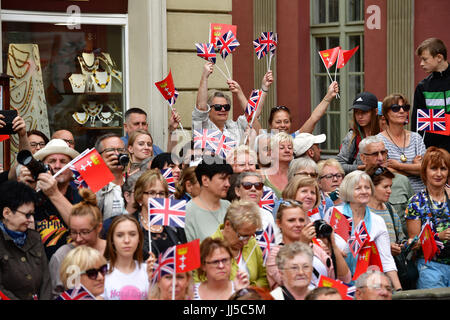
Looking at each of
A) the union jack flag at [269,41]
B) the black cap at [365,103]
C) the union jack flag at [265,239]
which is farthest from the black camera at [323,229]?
the union jack flag at [269,41]

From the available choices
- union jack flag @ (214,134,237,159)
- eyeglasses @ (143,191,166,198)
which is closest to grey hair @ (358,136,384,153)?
union jack flag @ (214,134,237,159)

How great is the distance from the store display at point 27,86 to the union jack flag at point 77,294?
4313 mm

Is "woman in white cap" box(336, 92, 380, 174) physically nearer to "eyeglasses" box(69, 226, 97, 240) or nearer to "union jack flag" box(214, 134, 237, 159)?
"union jack flag" box(214, 134, 237, 159)

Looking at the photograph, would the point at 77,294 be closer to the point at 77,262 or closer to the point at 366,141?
the point at 77,262

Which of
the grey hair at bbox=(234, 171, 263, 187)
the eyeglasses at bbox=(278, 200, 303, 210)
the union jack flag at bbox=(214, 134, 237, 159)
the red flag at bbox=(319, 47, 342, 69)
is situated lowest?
the eyeglasses at bbox=(278, 200, 303, 210)

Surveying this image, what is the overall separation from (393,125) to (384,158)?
596mm

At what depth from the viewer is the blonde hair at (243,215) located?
697cm

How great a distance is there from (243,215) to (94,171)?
1291 millimetres

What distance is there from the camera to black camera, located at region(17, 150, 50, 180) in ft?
23.4

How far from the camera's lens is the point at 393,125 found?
9.29 meters

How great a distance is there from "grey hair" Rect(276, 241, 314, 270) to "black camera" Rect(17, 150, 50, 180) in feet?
6.31

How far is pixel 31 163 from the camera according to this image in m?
7.14

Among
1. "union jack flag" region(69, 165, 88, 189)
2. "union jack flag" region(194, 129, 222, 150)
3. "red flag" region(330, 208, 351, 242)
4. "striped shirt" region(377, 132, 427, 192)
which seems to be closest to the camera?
"red flag" region(330, 208, 351, 242)
